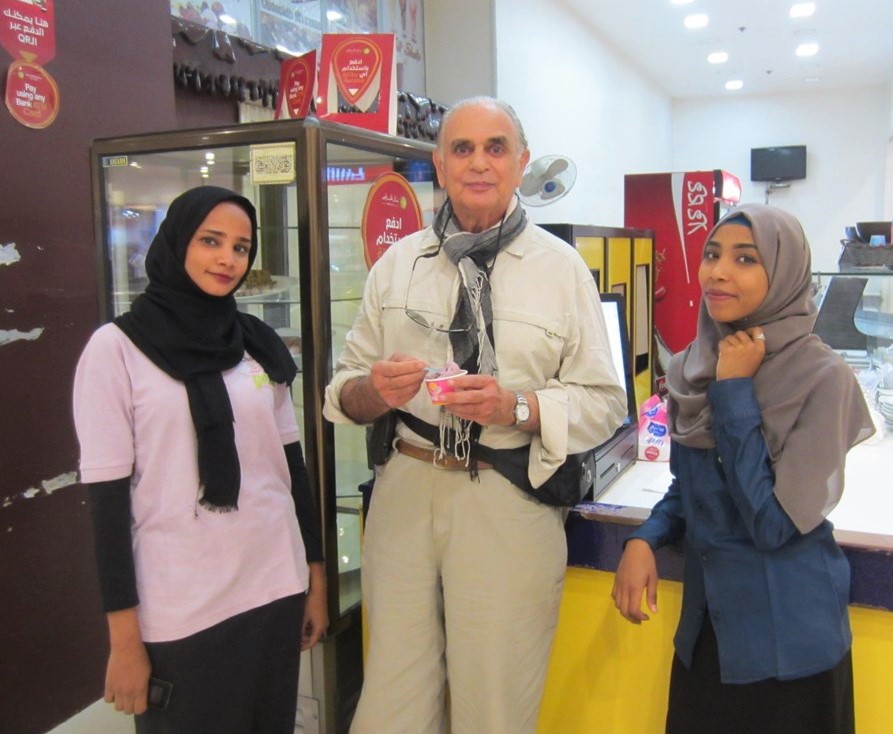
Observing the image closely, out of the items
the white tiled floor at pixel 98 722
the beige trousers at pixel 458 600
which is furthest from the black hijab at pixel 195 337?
the white tiled floor at pixel 98 722

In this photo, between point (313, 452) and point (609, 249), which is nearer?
point (313, 452)

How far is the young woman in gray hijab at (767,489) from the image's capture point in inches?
51.2

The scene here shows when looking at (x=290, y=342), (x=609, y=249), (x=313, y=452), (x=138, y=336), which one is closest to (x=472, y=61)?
(x=609, y=249)

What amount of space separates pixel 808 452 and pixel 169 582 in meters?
A: 1.18

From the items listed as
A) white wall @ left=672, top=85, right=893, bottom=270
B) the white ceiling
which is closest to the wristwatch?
the white ceiling

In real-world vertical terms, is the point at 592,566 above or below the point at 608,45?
below

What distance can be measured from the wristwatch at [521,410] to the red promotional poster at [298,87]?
1291mm

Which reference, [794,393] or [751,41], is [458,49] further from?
[794,393]

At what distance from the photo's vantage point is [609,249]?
286cm

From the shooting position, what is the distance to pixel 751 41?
8461 millimetres

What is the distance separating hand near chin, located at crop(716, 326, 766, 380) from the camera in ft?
4.45

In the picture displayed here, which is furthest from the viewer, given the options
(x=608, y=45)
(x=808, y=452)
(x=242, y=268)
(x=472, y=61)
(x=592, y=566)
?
(x=608, y=45)

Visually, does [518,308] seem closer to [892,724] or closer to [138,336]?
[138,336]

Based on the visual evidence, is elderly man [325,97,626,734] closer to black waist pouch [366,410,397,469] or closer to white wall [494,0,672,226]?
black waist pouch [366,410,397,469]
